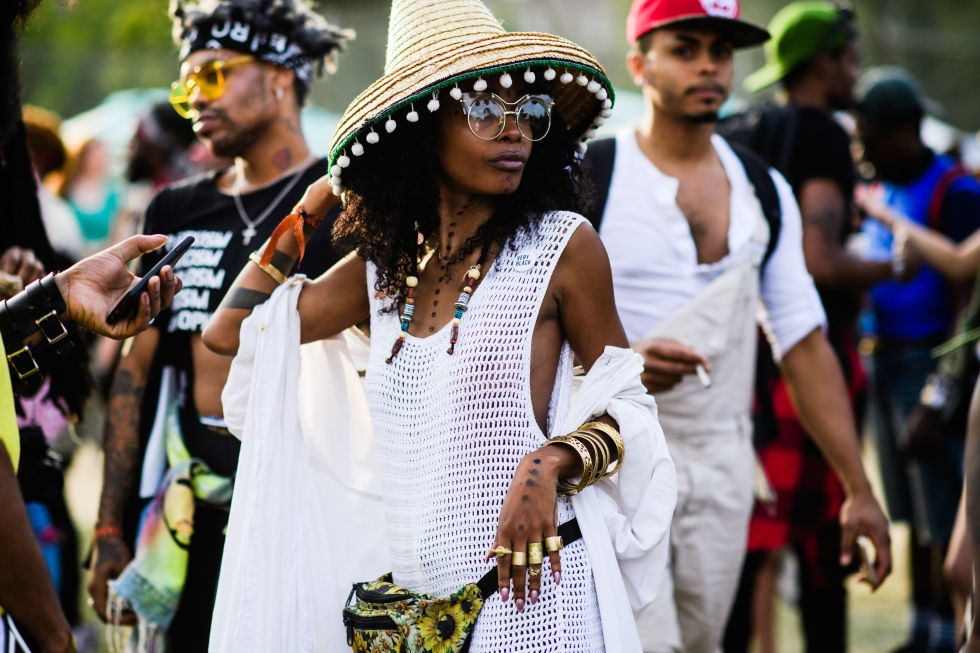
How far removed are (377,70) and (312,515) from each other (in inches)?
554

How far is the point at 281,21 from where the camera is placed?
4.27m

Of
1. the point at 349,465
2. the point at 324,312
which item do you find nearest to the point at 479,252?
the point at 324,312

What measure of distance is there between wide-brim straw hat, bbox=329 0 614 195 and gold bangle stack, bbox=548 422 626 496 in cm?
83

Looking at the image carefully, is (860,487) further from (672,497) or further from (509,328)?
(509,328)

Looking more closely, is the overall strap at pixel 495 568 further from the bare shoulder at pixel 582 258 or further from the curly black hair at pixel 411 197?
the curly black hair at pixel 411 197

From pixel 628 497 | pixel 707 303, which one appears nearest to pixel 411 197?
pixel 628 497

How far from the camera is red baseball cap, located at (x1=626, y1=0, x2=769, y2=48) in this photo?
405cm

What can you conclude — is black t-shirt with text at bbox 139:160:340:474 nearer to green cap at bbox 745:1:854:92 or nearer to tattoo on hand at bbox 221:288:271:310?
tattoo on hand at bbox 221:288:271:310

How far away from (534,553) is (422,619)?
0.33 m

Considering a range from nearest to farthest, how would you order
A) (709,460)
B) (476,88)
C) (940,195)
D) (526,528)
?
(526,528), (476,88), (709,460), (940,195)

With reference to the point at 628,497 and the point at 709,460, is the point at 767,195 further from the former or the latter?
the point at 628,497

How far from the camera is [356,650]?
2.83 metres

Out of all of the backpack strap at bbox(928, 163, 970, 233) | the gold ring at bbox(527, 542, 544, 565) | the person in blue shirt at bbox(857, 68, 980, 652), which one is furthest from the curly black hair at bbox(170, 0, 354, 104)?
the backpack strap at bbox(928, 163, 970, 233)

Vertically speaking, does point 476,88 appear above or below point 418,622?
above
